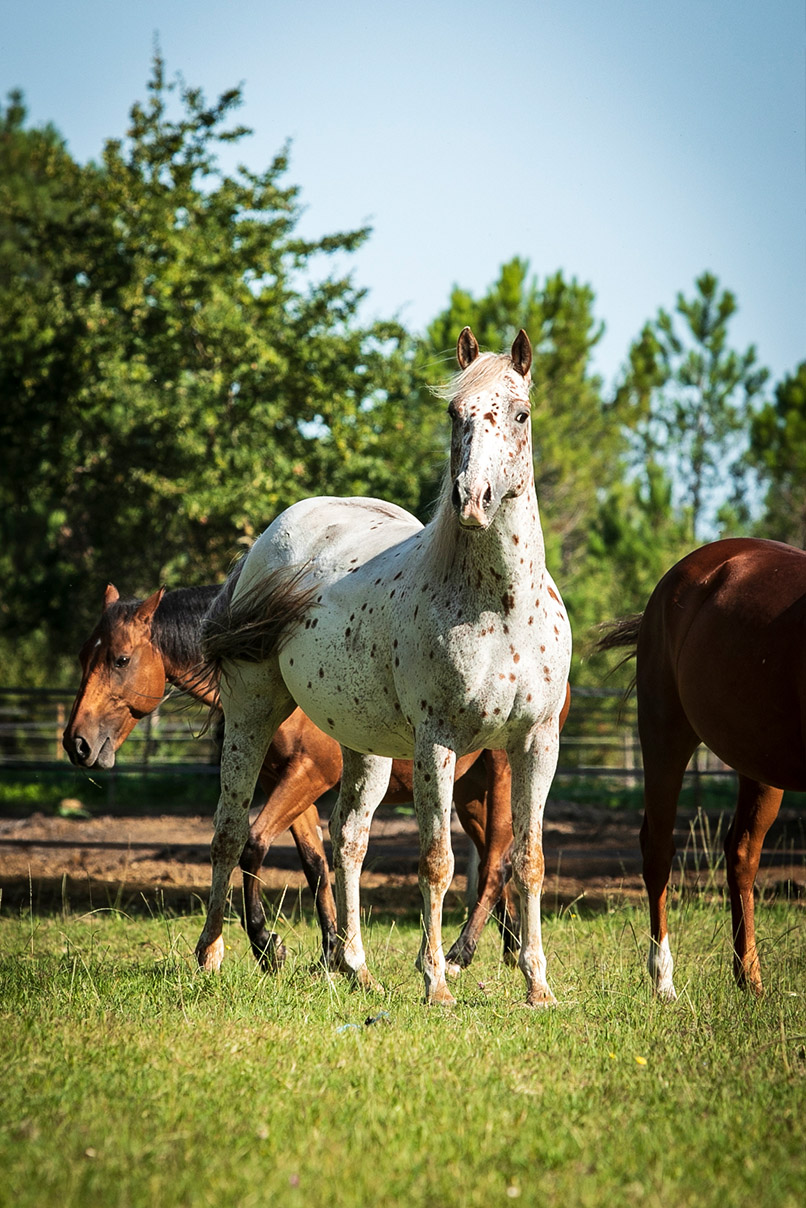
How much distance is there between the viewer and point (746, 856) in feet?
16.9

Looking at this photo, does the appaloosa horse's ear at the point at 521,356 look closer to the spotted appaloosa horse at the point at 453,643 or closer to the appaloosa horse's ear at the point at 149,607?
the spotted appaloosa horse at the point at 453,643

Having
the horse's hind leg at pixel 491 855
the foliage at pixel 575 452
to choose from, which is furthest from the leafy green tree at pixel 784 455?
the horse's hind leg at pixel 491 855

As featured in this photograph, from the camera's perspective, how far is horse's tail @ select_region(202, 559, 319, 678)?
479 centimetres

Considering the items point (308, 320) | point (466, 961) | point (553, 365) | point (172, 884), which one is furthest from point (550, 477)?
point (466, 961)

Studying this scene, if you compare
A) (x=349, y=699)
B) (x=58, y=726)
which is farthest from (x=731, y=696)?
(x=58, y=726)

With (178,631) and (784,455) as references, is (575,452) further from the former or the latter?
(178,631)

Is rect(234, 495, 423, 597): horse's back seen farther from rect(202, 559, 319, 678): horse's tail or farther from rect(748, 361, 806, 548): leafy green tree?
rect(748, 361, 806, 548): leafy green tree

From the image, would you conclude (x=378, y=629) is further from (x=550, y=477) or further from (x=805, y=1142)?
(x=550, y=477)

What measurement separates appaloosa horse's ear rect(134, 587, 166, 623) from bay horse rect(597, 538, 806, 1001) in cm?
293

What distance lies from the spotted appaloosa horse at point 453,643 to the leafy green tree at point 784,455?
28.4 metres

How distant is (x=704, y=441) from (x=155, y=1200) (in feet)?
111

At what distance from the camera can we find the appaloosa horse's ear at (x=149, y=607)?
6.49m

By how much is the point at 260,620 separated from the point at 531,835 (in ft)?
5.34

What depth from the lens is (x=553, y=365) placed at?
2862 centimetres
